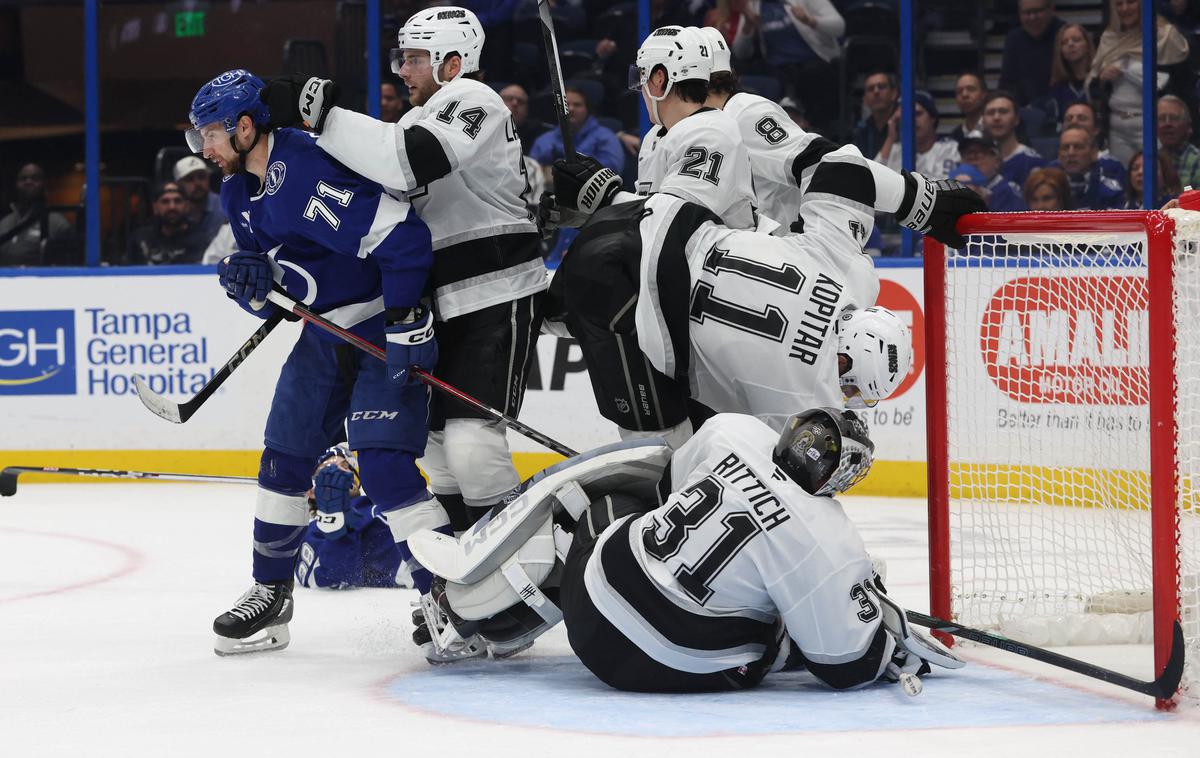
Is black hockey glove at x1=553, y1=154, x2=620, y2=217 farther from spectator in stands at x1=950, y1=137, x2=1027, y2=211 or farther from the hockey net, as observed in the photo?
spectator in stands at x1=950, y1=137, x2=1027, y2=211

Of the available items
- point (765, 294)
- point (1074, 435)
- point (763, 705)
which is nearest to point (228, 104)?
point (765, 294)

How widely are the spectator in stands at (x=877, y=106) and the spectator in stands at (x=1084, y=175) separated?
68 centimetres

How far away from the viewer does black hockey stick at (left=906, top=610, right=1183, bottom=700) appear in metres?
2.66

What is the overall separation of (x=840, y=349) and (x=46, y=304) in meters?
4.45

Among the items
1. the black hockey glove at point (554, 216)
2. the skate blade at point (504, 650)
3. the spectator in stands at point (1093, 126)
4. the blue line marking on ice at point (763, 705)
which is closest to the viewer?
the blue line marking on ice at point (763, 705)

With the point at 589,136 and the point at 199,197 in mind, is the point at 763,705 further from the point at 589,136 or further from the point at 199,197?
the point at 199,197

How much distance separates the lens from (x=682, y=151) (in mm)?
3242

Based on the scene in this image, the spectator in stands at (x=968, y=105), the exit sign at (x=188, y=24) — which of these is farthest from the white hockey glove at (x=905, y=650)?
the exit sign at (x=188, y=24)

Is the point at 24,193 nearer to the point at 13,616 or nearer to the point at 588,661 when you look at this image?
the point at 13,616

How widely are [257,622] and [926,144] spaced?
13.0 feet

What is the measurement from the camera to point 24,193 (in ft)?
22.7

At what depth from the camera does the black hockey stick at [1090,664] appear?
2.66m

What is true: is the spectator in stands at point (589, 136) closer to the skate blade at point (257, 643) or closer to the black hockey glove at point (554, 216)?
the black hockey glove at point (554, 216)

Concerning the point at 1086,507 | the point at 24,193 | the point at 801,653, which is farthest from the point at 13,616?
the point at 24,193
